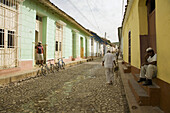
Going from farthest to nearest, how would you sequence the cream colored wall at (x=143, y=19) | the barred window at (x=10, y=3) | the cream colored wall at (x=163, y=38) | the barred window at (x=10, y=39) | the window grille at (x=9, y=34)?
the barred window at (x=10, y=39) < the barred window at (x=10, y=3) < the window grille at (x=9, y=34) < the cream colored wall at (x=143, y=19) < the cream colored wall at (x=163, y=38)

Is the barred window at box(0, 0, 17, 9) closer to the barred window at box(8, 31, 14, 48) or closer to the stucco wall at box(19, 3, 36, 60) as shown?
the stucco wall at box(19, 3, 36, 60)

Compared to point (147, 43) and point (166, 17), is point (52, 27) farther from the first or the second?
point (166, 17)

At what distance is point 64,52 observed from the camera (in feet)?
38.2

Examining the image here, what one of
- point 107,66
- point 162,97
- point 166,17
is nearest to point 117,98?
point 162,97

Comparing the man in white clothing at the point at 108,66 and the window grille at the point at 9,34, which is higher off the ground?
the window grille at the point at 9,34

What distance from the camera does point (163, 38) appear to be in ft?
7.49

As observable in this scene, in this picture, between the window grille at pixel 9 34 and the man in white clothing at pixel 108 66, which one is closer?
the man in white clothing at pixel 108 66

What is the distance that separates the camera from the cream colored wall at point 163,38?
212 cm

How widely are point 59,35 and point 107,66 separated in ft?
22.6

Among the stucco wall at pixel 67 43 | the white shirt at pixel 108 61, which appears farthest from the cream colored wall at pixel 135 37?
the stucco wall at pixel 67 43

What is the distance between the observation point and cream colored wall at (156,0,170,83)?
2121 mm

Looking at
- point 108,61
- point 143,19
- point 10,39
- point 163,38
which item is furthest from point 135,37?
point 10,39

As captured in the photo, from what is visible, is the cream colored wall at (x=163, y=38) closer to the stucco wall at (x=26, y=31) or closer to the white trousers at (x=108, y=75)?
the white trousers at (x=108, y=75)

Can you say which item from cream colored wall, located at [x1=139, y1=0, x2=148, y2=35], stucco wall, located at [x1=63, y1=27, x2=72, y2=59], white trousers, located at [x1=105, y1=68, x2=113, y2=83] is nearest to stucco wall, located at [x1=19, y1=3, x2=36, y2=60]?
stucco wall, located at [x1=63, y1=27, x2=72, y2=59]
